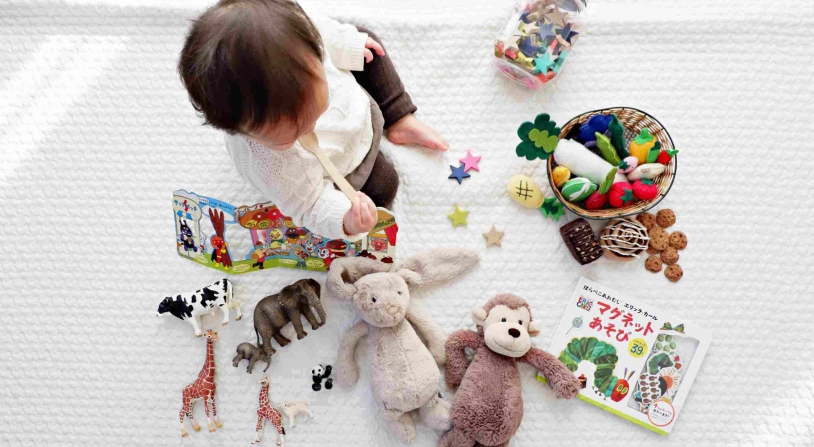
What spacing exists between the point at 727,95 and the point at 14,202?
52.5 inches

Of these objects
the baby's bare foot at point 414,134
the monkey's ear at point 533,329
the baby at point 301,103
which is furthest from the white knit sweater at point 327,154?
the monkey's ear at point 533,329

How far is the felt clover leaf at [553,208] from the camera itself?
3.48ft

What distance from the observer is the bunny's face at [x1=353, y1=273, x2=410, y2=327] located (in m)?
0.96

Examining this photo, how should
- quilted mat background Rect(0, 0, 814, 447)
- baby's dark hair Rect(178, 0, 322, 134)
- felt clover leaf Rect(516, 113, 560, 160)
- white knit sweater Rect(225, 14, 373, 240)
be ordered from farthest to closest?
quilted mat background Rect(0, 0, 814, 447), felt clover leaf Rect(516, 113, 560, 160), white knit sweater Rect(225, 14, 373, 240), baby's dark hair Rect(178, 0, 322, 134)

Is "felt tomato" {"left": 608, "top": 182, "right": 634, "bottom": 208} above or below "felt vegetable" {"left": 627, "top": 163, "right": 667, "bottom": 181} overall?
below

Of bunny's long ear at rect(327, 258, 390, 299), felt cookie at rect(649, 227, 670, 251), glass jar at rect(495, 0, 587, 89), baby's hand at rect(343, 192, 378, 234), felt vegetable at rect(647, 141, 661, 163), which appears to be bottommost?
bunny's long ear at rect(327, 258, 390, 299)

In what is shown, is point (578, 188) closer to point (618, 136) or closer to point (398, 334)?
point (618, 136)

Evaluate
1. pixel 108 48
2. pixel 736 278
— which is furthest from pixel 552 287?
pixel 108 48

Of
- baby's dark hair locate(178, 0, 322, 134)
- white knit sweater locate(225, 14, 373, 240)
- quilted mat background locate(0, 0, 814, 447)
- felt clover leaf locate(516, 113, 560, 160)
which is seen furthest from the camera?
quilted mat background locate(0, 0, 814, 447)

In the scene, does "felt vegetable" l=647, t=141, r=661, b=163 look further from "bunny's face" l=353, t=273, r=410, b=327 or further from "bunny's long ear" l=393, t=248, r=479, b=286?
"bunny's face" l=353, t=273, r=410, b=327

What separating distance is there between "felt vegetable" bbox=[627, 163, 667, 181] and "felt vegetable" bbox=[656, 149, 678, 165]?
0.01 metres

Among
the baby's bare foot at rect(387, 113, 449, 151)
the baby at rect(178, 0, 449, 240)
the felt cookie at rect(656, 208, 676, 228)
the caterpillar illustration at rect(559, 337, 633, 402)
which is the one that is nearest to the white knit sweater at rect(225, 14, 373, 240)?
the baby at rect(178, 0, 449, 240)

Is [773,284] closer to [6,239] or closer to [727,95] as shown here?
[727,95]

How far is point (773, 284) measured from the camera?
107cm
